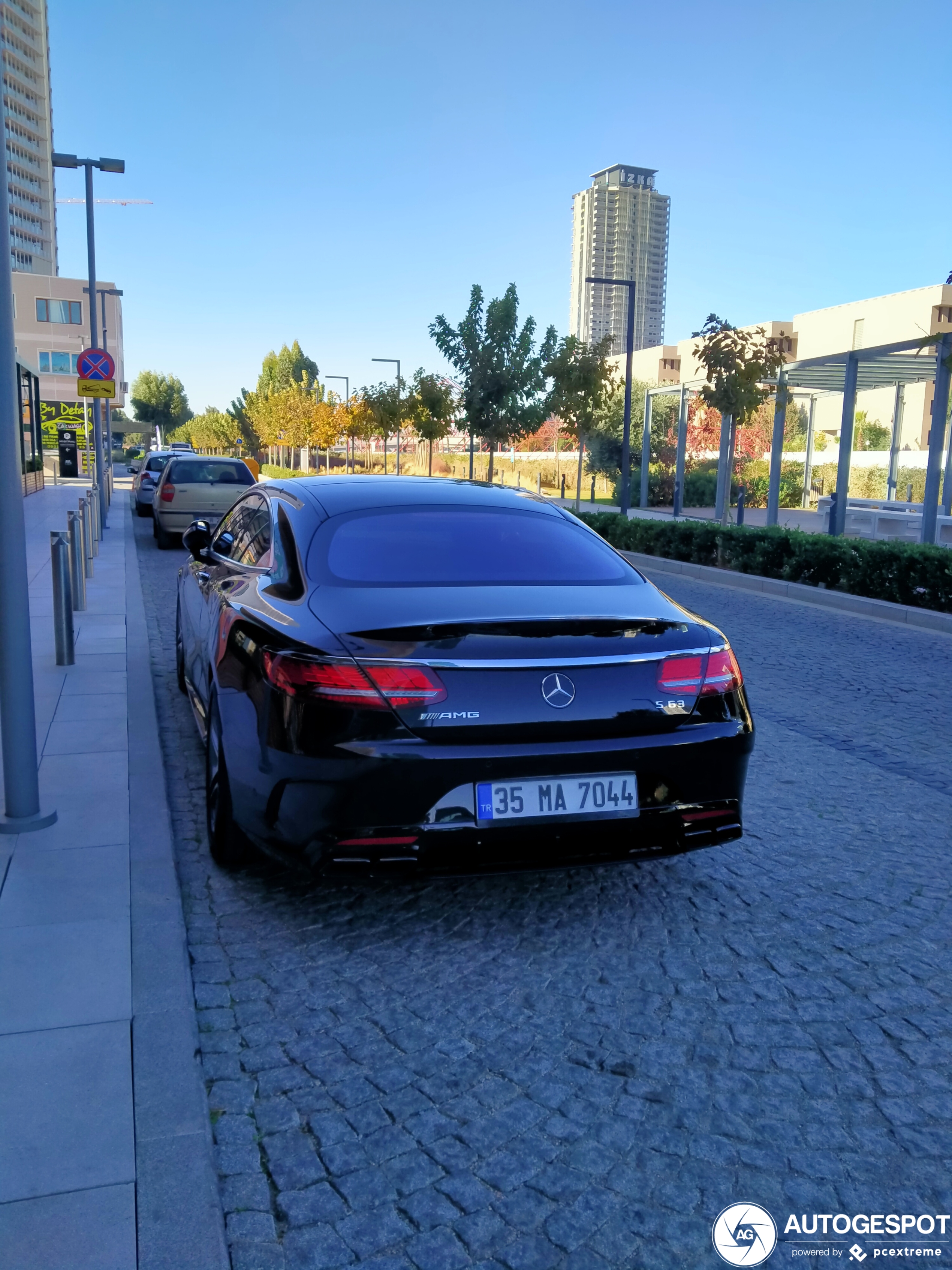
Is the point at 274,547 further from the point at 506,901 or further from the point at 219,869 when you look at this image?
the point at 506,901

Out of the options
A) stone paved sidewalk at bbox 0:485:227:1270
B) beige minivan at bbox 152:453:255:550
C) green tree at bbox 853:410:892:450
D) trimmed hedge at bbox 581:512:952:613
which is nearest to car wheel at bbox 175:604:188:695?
stone paved sidewalk at bbox 0:485:227:1270

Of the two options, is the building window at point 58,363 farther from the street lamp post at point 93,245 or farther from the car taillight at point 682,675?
the car taillight at point 682,675

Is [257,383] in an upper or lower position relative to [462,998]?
upper

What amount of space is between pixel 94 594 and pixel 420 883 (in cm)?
948

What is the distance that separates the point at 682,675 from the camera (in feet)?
11.9

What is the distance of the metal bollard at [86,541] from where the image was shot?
12719 millimetres

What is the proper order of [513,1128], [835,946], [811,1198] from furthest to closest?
[835,946] < [513,1128] < [811,1198]

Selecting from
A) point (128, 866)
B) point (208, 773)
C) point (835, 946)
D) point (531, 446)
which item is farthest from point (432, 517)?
point (531, 446)

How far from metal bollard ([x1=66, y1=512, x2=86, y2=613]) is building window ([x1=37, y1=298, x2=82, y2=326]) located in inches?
3491

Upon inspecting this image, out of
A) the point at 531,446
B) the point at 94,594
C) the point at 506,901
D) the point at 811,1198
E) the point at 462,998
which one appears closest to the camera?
the point at 811,1198

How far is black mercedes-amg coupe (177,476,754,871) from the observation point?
3.34m

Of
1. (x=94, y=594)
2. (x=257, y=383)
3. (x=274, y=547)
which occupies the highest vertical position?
(x=257, y=383)

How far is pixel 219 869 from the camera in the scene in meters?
4.38

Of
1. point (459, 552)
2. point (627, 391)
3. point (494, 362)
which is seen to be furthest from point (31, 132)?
point (459, 552)
